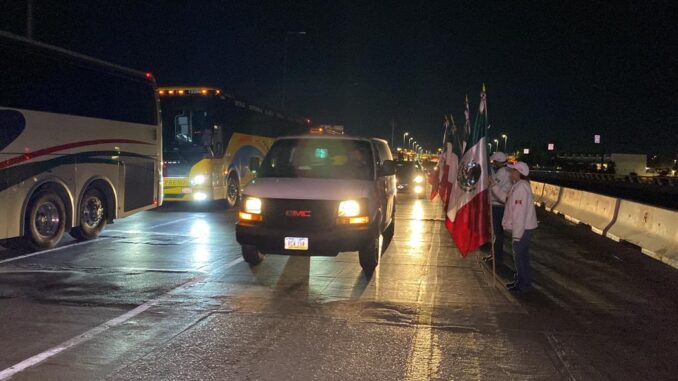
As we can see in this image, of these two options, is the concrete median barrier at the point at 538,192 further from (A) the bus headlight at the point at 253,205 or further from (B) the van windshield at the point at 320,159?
(A) the bus headlight at the point at 253,205

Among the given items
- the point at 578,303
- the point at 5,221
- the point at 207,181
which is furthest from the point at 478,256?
the point at 207,181

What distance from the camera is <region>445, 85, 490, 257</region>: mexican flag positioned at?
9.65 metres

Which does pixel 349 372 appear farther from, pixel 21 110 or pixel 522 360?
pixel 21 110

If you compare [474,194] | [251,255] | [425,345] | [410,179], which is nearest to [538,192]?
[410,179]

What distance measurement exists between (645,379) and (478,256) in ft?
22.0

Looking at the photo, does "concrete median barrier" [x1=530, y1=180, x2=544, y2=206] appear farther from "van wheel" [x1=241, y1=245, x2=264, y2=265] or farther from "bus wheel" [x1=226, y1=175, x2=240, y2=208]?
"van wheel" [x1=241, y1=245, x2=264, y2=265]

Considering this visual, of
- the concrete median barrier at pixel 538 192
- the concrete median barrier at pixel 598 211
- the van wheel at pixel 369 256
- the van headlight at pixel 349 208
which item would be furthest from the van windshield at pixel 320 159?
the concrete median barrier at pixel 538 192

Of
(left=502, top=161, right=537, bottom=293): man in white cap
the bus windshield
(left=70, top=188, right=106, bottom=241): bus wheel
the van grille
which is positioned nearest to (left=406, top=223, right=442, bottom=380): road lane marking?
(left=502, top=161, right=537, bottom=293): man in white cap

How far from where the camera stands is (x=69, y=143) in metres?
11.9

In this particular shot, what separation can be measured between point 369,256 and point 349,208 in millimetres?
866

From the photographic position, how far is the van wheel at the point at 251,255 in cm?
1020

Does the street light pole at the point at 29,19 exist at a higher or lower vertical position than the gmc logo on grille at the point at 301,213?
higher

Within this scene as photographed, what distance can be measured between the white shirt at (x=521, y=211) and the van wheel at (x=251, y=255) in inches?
155

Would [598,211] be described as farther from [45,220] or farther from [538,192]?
[45,220]
